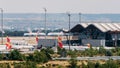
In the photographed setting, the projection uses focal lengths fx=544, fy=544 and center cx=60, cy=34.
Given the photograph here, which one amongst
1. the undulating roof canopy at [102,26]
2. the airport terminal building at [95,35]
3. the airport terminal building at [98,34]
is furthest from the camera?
the undulating roof canopy at [102,26]

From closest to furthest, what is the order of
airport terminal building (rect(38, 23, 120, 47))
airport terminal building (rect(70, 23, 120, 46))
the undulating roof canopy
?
airport terminal building (rect(70, 23, 120, 46))
airport terminal building (rect(38, 23, 120, 47))
the undulating roof canopy

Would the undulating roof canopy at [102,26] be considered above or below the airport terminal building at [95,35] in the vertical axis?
above

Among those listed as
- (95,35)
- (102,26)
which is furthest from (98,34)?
(102,26)

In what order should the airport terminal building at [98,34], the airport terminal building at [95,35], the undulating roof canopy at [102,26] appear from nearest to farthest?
the airport terminal building at [98,34], the airport terminal building at [95,35], the undulating roof canopy at [102,26]

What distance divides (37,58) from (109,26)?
54624mm

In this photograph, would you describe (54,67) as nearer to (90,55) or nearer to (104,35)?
(90,55)

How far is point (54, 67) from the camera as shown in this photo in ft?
239

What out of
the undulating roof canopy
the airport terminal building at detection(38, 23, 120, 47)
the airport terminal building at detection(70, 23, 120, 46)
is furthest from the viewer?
the undulating roof canopy

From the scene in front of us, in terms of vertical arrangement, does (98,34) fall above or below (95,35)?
above

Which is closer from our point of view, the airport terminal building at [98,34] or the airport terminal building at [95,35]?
the airport terminal building at [98,34]

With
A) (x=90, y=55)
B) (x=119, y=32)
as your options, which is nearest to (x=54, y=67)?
(x=90, y=55)

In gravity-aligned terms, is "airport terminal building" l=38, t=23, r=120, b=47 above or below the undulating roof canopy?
below

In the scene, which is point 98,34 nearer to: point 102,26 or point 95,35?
point 95,35

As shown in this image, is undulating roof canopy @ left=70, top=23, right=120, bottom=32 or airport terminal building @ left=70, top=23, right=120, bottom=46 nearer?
airport terminal building @ left=70, top=23, right=120, bottom=46
